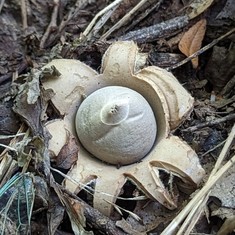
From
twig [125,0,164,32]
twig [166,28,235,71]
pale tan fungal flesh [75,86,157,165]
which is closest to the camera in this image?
pale tan fungal flesh [75,86,157,165]

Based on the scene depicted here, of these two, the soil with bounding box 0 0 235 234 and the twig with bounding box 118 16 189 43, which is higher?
the twig with bounding box 118 16 189 43

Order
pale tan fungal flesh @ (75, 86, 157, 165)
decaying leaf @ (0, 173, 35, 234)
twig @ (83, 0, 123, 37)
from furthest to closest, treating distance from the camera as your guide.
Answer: twig @ (83, 0, 123, 37) < pale tan fungal flesh @ (75, 86, 157, 165) < decaying leaf @ (0, 173, 35, 234)

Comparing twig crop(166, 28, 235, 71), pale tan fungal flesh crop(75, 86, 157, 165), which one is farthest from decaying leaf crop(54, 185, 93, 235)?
twig crop(166, 28, 235, 71)

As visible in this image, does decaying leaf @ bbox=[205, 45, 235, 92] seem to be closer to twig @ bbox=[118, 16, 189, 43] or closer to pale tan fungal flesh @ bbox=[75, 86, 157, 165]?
twig @ bbox=[118, 16, 189, 43]

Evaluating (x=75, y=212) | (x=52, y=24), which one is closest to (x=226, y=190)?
(x=75, y=212)

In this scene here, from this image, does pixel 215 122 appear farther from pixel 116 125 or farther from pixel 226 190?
pixel 116 125

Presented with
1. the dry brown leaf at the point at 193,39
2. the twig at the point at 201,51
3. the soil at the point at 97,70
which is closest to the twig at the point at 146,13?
the soil at the point at 97,70

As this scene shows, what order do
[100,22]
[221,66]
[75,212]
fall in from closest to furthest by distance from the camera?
[75,212] < [221,66] < [100,22]
